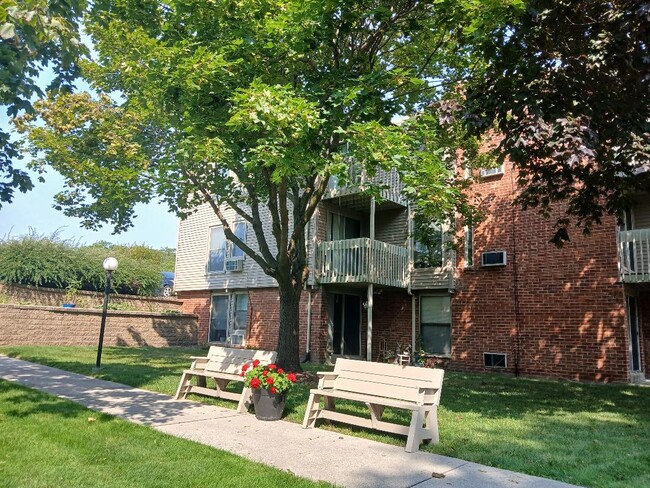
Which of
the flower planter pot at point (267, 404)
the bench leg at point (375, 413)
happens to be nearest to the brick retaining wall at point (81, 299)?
the flower planter pot at point (267, 404)

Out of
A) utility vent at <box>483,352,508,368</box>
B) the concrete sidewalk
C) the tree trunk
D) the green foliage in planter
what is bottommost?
the concrete sidewalk

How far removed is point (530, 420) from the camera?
24.3 feet

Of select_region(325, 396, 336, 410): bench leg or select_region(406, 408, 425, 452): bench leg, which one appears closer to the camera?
select_region(406, 408, 425, 452): bench leg

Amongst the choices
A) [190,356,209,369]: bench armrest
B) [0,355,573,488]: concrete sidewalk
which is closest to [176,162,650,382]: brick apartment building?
[190,356,209,369]: bench armrest

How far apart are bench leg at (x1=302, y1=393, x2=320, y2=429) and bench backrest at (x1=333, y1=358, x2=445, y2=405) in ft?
1.13

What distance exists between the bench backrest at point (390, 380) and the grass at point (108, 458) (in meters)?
2.07

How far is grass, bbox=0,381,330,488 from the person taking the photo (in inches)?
166

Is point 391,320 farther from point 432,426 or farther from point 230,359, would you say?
point 432,426

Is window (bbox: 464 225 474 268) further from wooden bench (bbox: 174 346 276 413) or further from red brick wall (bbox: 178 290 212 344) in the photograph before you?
red brick wall (bbox: 178 290 212 344)

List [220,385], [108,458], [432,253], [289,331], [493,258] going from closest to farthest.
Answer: [108,458], [220,385], [289,331], [493,258], [432,253]

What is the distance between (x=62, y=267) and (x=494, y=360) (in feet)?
51.4

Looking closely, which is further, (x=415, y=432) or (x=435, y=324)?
(x=435, y=324)

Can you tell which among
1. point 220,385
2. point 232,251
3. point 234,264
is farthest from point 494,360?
point 232,251

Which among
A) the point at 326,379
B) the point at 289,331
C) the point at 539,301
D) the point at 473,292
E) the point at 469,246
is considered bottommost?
the point at 326,379
